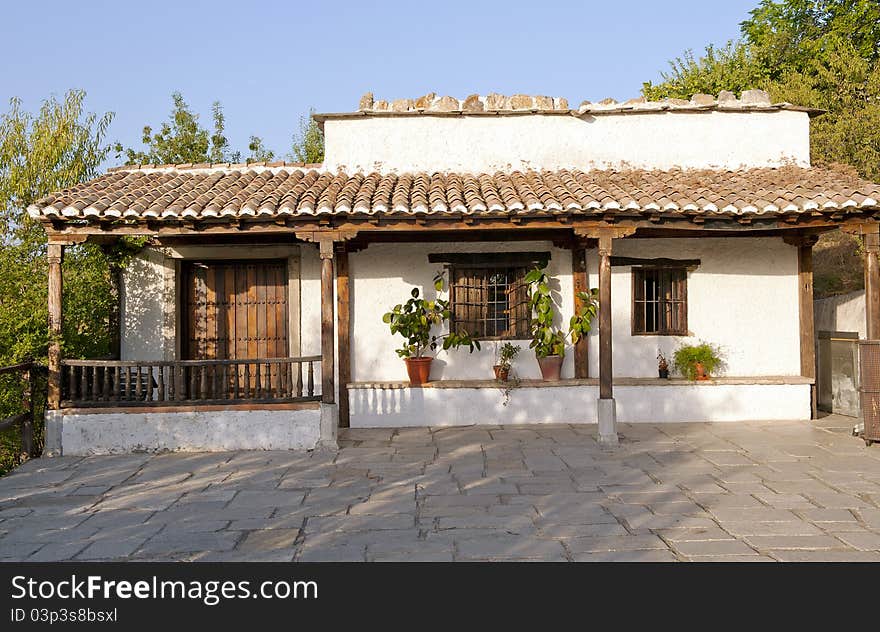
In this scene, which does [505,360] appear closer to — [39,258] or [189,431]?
[189,431]

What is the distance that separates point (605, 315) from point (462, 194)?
7.31 feet

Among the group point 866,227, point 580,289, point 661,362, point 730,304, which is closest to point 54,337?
point 580,289

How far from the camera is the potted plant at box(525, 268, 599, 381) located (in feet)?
30.8

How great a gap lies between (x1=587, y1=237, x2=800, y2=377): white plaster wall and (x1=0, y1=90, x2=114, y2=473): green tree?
6.88m

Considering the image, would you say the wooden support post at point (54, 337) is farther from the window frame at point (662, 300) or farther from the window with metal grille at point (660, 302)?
the window with metal grille at point (660, 302)

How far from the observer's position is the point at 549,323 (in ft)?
31.2

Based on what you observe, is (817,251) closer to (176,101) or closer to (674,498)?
(674,498)

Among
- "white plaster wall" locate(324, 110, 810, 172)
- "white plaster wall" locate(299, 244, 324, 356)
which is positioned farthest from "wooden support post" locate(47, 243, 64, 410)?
"white plaster wall" locate(324, 110, 810, 172)

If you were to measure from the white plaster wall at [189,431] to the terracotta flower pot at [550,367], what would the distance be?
3.25 m

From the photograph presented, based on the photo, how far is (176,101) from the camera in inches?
858

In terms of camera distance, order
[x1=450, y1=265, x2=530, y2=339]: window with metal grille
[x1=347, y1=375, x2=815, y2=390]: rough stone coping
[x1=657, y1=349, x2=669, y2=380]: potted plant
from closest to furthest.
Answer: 1. [x1=347, y1=375, x2=815, y2=390]: rough stone coping
2. [x1=657, y1=349, x2=669, y2=380]: potted plant
3. [x1=450, y1=265, x2=530, y2=339]: window with metal grille

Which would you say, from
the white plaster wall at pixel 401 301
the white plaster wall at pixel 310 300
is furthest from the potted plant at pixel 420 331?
the white plaster wall at pixel 310 300

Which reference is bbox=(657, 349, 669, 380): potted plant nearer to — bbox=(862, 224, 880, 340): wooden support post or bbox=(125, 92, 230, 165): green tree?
bbox=(862, 224, 880, 340): wooden support post
